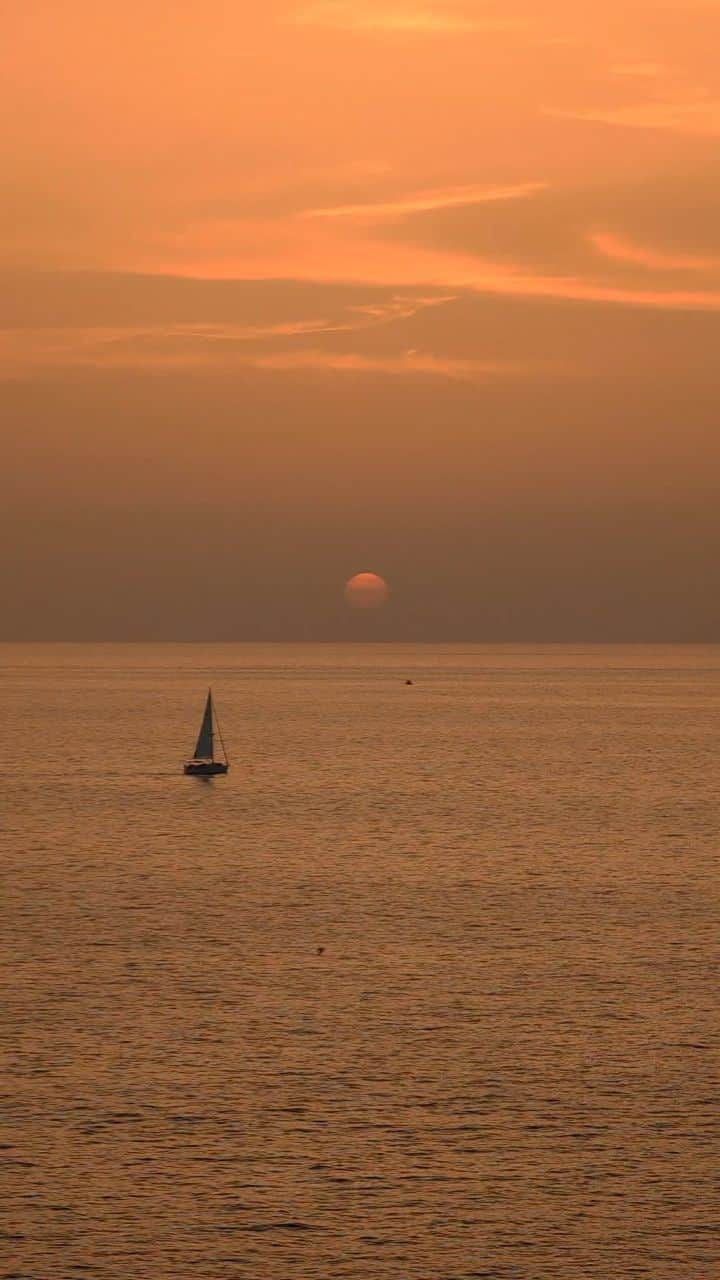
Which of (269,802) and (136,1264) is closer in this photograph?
(136,1264)

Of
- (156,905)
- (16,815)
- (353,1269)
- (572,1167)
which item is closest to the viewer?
(353,1269)

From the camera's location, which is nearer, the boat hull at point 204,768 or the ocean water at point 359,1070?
the ocean water at point 359,1070

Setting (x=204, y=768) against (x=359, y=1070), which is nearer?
(x=359, y=1070)

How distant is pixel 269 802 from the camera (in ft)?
582

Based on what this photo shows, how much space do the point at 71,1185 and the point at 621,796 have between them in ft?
439

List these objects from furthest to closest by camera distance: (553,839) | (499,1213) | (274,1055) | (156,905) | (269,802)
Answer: (269,802) → (553,839) → (156,905) → (274,1055) → (499,1213)

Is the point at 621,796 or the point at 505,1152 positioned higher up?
the point at 621,796

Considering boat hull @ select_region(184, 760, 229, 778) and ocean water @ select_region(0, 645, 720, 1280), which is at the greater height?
boat hull @ select_region(184, 760, 229, 778)

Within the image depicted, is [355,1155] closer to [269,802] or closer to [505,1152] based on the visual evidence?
[505,1152]

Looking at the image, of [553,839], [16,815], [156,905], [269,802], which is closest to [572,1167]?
[156,905]

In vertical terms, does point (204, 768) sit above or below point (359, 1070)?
above

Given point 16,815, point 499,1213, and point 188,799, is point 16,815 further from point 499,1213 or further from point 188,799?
point 499,1213

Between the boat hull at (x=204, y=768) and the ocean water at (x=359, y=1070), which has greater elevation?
the boat hull at (x=204, y=768)

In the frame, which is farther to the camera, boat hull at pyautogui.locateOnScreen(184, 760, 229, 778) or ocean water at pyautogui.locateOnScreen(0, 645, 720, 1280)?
boat hull at pyautogui.locateOnScreen(184, 760, 229, 778)
